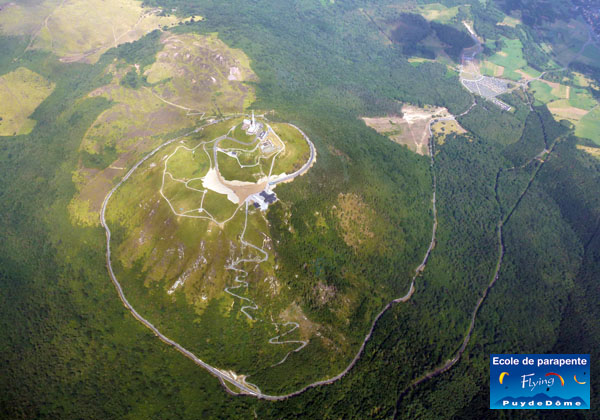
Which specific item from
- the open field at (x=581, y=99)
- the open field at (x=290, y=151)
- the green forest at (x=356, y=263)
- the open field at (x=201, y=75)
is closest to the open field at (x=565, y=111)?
the open field at (x=581, y=99)

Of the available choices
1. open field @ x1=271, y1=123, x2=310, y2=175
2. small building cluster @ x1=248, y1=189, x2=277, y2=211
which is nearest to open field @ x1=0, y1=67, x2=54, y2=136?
open field @ x1=271, y1=123, x2=310, y2=175

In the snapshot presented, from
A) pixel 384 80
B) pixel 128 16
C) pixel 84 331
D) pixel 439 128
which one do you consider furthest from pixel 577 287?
pixel 128 16

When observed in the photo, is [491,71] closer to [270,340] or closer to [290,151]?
[290,151]

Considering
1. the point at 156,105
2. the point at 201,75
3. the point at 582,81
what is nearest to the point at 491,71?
the point at 582,81

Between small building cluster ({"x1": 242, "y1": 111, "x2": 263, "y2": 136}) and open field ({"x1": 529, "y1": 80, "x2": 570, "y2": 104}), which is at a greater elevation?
small building cluster ({"x1": 242, "y1": 111, "x2": 263, "y2": 136})

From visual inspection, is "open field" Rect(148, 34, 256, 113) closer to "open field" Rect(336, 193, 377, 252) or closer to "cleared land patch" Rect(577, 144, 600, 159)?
"open field" Rect(336, 193, 377, 252)

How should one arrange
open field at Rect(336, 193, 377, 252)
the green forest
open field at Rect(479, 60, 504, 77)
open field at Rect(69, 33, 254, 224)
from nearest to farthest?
the green forest
open field at Rect(336, 193, 377, 252)
open field at Rect(69, 33, 254, 224)
open field at Rect(479, 60, 504, 77)

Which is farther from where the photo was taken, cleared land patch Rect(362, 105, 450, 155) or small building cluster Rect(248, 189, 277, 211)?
cleared land patch Rect(362, 105, 450, 155)

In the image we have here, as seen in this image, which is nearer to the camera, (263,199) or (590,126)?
(263,199)
